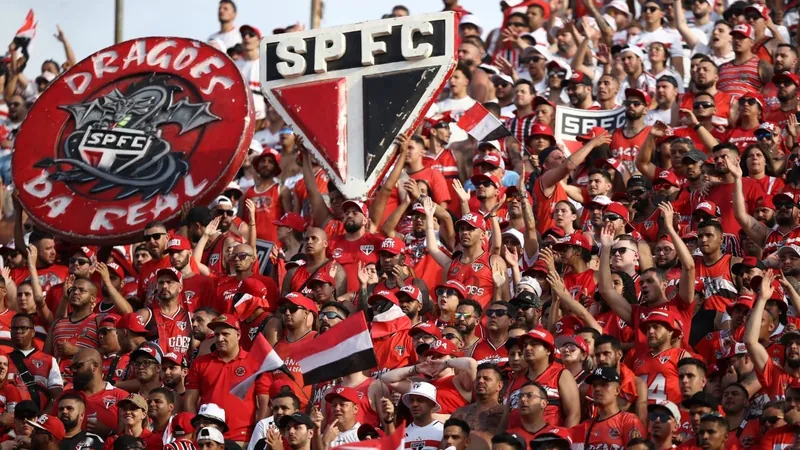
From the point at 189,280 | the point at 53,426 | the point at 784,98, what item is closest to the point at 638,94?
the point at 784,98

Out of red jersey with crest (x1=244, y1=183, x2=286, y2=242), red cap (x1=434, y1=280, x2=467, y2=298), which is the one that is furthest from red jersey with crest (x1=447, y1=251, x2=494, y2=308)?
red jersey with crest (x1=244, y1=183, x2=286, y2=242)

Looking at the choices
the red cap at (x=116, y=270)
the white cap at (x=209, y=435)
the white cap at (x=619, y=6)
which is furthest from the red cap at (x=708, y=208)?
the white cap at (x=619, y=6)

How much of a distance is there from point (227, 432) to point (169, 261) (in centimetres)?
300

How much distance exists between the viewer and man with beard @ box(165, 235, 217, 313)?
1577 cm

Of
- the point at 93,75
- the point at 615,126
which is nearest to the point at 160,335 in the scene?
the point at 93,75

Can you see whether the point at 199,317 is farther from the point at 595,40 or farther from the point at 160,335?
the point at 595,40

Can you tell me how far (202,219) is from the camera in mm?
16578

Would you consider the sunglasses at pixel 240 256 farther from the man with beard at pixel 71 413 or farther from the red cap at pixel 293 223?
the man with beard at pixel 71 413

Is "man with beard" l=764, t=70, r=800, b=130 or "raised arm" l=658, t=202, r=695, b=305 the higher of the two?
"raised arm" l=658, t=202, r=695, b=305

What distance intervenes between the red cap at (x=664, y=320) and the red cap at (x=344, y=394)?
2170 millimetres

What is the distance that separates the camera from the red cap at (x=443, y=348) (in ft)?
44.7

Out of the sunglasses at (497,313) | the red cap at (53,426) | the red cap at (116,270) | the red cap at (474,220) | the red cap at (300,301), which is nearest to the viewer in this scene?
the sunglasses at (497,313)

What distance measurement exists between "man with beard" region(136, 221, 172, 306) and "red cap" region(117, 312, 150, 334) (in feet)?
2.19

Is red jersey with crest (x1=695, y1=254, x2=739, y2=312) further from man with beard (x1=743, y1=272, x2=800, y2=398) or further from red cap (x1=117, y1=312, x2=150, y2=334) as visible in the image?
red cap (x1=117, y1=312, x2=150, y2=334)
